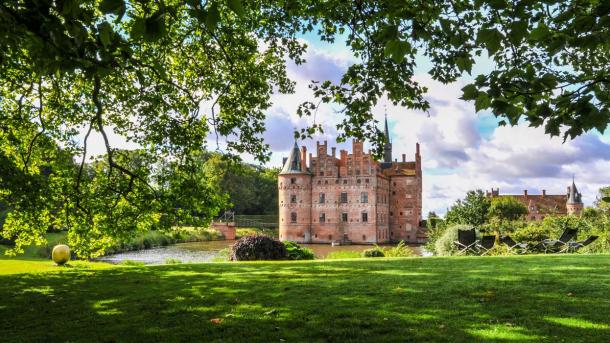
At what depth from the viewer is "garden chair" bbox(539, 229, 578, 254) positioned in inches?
727

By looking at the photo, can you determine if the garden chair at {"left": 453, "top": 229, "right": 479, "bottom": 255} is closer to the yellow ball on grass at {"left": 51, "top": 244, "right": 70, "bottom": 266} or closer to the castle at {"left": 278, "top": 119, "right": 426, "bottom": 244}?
the yellow ball on grass at {"left": 51, "top": 244, "right": 70, "bottom": 266}

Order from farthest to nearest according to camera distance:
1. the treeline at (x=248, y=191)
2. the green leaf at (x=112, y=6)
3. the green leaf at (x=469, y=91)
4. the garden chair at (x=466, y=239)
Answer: the treeline at (x=248, y=191) → the garden chair at (x=466, y=239) → the green leaf at (x=469, y=91) → the green leaf at (x=112, y=6)

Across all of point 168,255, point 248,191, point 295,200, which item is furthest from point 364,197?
point 168,255

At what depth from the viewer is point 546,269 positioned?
404 inches

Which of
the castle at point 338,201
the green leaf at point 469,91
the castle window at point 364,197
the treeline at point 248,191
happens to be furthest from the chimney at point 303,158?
the green leaf at point 469,91

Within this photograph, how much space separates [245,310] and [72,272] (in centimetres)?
797

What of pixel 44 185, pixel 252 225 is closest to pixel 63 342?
pixel 44 185

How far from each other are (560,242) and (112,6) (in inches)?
787

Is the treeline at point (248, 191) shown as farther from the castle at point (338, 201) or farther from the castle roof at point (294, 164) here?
the castle at point (338, 201)

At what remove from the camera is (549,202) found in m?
80.3

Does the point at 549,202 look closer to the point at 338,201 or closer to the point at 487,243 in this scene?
the point at 338,201

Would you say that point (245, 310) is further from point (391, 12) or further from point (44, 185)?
point (44, 185)

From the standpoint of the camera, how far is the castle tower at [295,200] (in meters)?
58.1

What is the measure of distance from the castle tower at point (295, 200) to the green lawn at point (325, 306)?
156 ft
